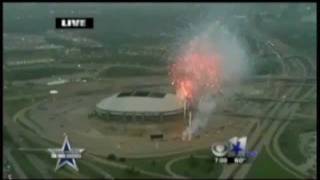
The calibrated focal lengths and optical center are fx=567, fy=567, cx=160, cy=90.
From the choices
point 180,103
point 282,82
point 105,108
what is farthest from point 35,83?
point 282,82

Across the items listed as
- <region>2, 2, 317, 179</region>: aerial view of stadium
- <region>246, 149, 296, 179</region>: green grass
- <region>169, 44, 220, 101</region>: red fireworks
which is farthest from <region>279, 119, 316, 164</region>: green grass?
<region>169, 44, 220, 101</region>: red fireworks

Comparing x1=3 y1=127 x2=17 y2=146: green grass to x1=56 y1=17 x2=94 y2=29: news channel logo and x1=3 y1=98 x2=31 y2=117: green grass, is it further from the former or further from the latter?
x1=56 y1=17 x2=94 y2=29: news channel logo

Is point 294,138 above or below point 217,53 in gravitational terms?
below

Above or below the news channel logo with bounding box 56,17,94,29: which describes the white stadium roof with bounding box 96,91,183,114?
below

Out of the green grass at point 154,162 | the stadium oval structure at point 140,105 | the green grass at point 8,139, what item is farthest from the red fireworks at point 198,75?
the green grass at point 8,139

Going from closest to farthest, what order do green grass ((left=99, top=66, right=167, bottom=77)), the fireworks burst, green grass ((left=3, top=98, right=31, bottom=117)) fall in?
green grass ((left=3, top=98, right=31, bottom=117)) → the fireworks burst → green grass ((left=99, top=66, right=167, bottom=77))

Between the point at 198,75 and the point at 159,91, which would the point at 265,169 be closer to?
the point at 198,75

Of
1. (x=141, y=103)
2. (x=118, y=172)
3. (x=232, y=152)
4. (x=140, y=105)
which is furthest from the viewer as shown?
(x=141, y=103)

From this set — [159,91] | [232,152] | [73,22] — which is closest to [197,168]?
[232,152]
